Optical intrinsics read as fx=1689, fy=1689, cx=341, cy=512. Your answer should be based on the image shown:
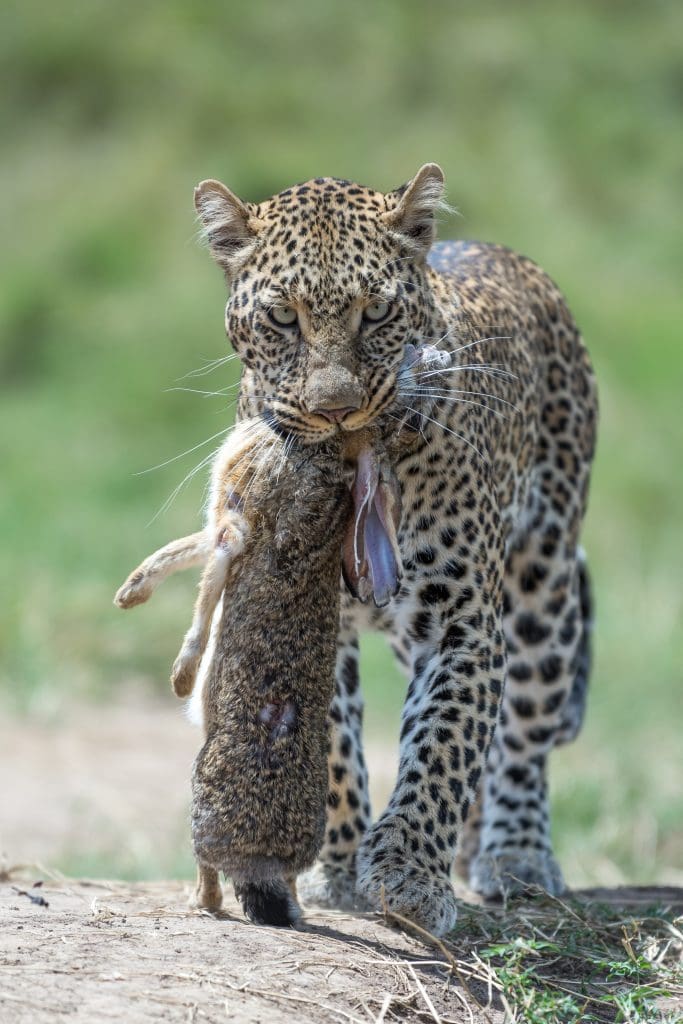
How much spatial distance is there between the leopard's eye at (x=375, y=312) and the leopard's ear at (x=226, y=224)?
611mm

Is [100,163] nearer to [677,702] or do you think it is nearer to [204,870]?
[677,702]

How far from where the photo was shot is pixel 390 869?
5883 mm

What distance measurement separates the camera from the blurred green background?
14.6 metres

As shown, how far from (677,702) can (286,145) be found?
11837 millimetres

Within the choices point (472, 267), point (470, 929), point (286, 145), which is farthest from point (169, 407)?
point (470, 929)

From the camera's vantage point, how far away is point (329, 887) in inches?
271

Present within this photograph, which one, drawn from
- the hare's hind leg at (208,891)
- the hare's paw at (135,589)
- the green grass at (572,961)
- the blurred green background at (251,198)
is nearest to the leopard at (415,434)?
the green grass at (572,961)

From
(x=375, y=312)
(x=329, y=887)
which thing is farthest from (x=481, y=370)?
(x=329, y=887)

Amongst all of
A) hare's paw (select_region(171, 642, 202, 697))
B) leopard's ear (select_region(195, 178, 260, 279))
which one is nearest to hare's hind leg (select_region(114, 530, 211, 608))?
hare's paw (select_region(171, 642, 202, 697))

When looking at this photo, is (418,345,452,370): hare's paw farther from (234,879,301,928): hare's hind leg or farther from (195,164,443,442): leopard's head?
(234,879,301,928): hare's hind leg

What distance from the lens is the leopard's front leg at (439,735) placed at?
5867mm

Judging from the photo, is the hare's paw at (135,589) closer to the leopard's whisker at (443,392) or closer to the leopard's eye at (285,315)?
the leopard's eye at (285,315)

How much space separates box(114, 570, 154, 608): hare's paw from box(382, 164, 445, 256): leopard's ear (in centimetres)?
171

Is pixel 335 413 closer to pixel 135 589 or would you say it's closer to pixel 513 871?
pixel 135 589
